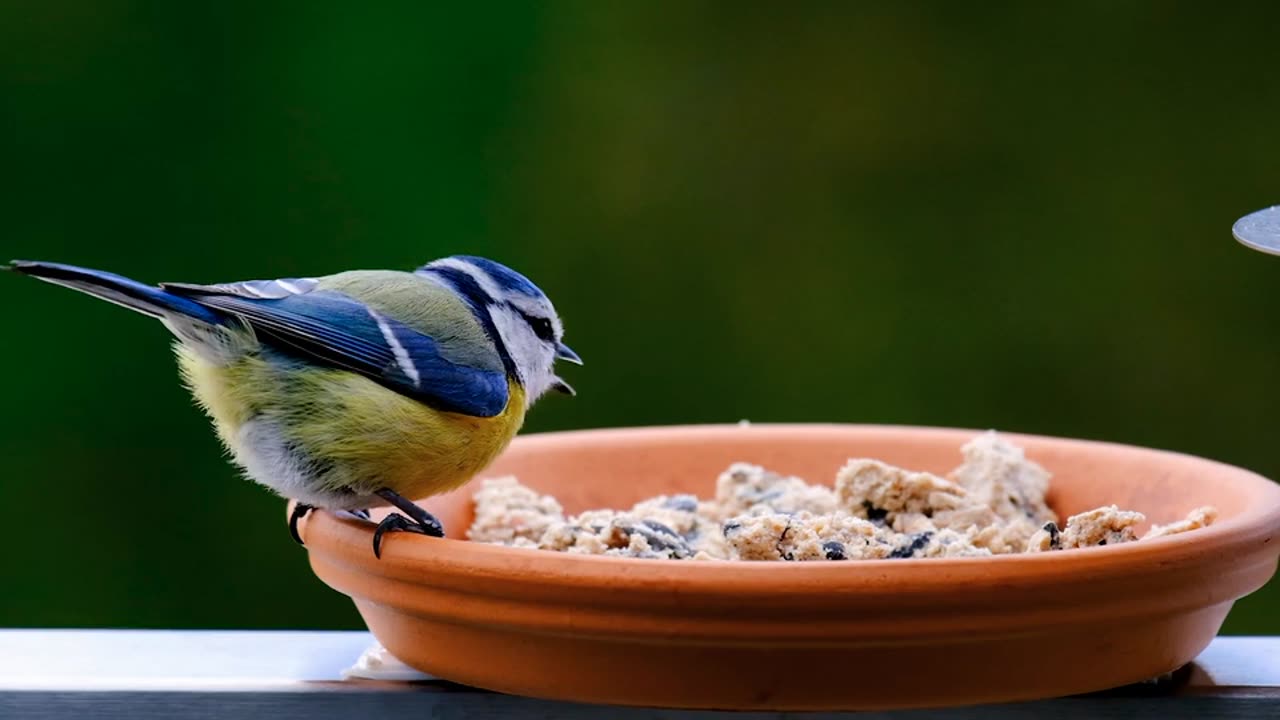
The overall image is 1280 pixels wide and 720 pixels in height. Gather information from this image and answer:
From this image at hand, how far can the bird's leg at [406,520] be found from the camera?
4.55ft

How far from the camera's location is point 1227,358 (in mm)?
3078

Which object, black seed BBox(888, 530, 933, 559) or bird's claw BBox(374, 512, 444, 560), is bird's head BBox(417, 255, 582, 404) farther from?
black seed BBox(888, 530, 933, 559)

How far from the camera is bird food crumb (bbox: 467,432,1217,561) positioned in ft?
4.59

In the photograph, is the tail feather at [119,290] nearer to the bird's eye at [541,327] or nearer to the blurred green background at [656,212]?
the bird's eye at [541,327]

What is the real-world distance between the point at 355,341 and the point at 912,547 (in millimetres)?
668

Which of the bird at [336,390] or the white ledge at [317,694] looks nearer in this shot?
the white ledge at [317,694]

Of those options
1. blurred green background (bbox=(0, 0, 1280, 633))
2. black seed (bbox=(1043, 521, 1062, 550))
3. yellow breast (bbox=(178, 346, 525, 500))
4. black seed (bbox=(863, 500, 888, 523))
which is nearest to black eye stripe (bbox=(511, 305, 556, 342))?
yellow breast (bbox=(178, 346, 525, 500))

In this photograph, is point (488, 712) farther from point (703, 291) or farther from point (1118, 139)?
point (1118, 139)

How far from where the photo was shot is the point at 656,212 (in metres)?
3.20

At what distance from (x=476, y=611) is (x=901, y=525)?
58cm

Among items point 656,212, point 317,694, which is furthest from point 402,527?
point 656,212

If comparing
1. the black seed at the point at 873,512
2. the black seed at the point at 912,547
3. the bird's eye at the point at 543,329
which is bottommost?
the black seed at the point at 873,512

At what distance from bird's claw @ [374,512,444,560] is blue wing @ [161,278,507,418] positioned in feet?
0.50

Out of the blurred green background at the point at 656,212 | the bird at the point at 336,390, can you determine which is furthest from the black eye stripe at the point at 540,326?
the blurred green background at the point at 656,212
